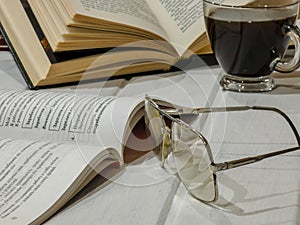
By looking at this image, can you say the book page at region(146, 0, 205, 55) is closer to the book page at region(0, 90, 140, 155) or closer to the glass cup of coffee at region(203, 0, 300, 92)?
the glass cup of coffee at region(203, 0, 300, 92)

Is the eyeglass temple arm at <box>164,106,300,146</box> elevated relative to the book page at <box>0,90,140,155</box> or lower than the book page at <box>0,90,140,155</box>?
lower

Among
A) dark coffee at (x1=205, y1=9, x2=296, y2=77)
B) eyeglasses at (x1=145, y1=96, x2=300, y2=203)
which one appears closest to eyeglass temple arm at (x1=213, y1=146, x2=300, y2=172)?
eyeglasses at (x1=145, y1=96, x2=300, y2=203)

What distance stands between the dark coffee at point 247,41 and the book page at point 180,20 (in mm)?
93

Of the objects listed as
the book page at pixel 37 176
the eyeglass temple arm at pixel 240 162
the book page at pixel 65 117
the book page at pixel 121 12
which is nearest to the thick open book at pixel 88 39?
the book page at pixel 121 12

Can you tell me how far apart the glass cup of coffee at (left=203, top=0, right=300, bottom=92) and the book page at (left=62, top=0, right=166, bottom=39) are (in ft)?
0.36

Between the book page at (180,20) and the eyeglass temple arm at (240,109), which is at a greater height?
the eyeglass temple arm at (240,109)

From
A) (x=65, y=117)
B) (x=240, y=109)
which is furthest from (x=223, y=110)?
(x=65, y=117)

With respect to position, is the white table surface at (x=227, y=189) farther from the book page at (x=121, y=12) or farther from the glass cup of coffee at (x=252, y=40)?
the book page at (x=121, y=12)

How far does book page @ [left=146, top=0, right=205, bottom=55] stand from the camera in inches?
36.9

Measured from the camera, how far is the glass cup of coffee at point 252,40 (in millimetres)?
805

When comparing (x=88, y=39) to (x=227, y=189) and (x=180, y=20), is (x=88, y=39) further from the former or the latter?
(x=227, y=189)

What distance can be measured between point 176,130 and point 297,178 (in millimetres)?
120

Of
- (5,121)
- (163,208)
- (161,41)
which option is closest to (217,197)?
(163,208)

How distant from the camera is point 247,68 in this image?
83cm
